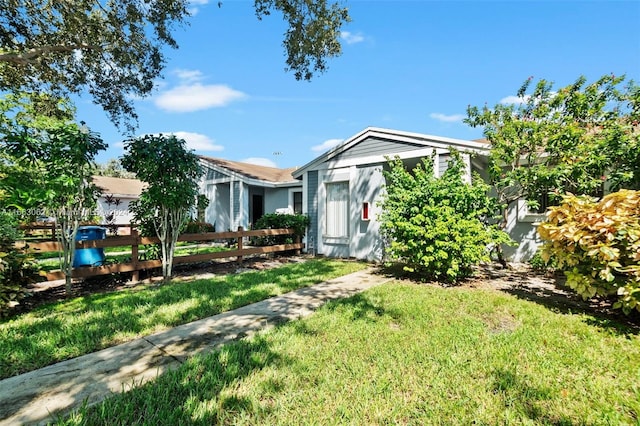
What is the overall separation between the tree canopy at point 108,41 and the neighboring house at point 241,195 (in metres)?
5.17

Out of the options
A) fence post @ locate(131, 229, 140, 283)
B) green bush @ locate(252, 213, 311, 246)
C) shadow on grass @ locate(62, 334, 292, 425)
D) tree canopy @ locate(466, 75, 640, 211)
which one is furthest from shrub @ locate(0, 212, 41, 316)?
tree canopy @ locate(466, 75, 640, 211)

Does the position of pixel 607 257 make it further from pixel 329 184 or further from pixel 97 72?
pixel 97 72

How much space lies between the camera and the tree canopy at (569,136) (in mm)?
5996

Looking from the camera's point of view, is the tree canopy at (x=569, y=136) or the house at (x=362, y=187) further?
the house at (x=362, y=187)

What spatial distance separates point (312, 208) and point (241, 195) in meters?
5.23

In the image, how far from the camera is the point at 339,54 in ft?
34.8

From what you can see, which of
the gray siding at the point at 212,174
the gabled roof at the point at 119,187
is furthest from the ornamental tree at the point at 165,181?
the gabled roof at the point at 119,187

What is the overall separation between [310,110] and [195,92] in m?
6.74

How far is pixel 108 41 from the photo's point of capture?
9695mm

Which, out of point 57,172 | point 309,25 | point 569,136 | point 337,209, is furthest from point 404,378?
point 309,25

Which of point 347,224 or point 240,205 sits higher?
point 240,205

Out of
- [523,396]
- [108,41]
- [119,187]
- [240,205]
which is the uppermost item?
[108,41]

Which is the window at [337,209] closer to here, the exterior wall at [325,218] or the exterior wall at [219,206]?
the exterior wall at [325,218]

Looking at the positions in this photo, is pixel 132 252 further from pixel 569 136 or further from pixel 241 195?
pixel 569 136
